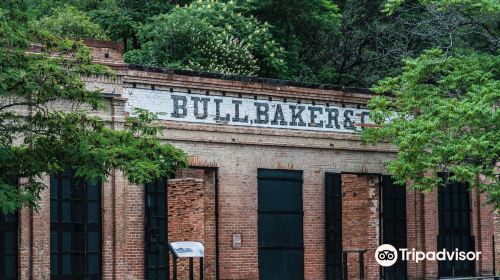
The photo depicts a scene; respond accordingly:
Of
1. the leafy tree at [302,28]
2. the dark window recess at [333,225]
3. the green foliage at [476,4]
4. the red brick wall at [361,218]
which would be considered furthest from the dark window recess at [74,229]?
the leafy tree at [302,28]

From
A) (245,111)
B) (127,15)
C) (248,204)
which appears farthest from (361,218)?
(127,15)

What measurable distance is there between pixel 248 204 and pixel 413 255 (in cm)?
629

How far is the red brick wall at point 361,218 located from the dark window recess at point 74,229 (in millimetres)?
8512

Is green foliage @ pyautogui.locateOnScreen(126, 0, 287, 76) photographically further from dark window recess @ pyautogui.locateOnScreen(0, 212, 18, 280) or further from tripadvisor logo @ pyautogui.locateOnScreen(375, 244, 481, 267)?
dark window recess @ pyautogui.locateOnScreen(0, 212, 18, 280)

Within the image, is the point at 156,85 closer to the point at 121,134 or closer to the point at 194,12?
the point at 121,134

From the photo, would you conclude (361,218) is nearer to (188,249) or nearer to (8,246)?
(188,249)

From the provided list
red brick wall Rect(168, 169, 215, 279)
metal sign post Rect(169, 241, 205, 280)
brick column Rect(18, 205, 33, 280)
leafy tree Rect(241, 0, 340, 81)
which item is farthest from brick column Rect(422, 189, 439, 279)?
brick column Rect(18, 205, 33, 280)

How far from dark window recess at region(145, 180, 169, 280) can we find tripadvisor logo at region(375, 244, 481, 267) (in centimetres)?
698

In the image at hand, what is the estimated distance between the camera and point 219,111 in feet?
97.6

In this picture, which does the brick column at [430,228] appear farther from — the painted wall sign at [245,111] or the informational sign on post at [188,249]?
the informational sign on post at [188,249]

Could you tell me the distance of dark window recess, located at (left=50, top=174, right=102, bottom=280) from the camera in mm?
26719

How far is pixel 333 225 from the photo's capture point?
32.0m

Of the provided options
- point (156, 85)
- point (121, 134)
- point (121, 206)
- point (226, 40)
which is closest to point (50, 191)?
point (121, 206)

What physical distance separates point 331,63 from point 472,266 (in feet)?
41.2
